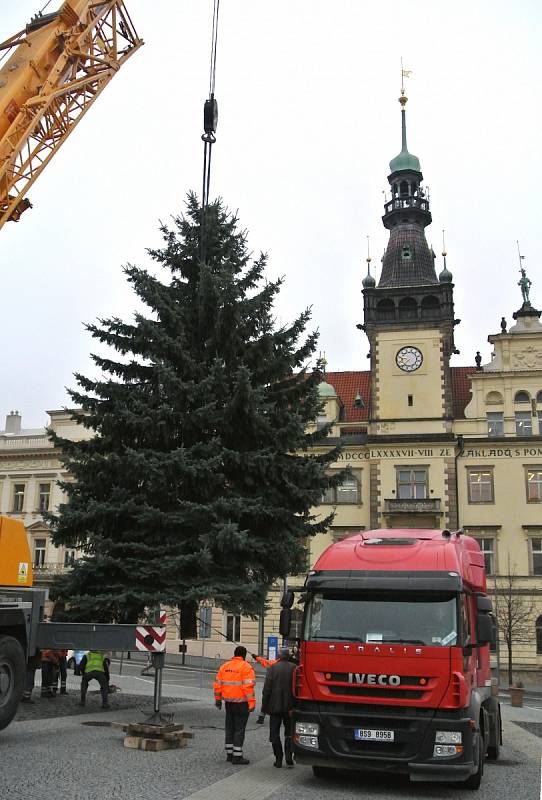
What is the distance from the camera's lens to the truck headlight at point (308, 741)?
10016 mm

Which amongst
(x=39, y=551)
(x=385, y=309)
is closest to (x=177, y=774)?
(x=385, y=309)

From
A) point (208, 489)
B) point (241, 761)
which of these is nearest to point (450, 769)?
point (241, 761)

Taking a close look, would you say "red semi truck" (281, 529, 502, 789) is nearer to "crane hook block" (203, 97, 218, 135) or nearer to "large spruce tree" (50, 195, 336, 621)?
"large spruce tree" (50, 195, 336, 621)

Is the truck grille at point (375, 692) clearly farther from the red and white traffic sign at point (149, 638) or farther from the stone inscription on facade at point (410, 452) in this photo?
the stone inscription on facade at point (410, 452)

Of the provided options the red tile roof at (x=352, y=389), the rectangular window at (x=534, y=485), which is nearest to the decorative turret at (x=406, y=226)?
the red tile roof at (x=352, y=389)

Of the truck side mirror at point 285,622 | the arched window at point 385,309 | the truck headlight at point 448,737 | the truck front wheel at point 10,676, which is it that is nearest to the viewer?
the truck headlight at point 448,737

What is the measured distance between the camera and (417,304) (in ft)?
160

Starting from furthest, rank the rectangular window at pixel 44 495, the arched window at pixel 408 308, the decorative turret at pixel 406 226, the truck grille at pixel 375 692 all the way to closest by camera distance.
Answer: the rectangular window at pixel 44 495 → the decorative turret at pixel 406 226 → the arched window at pixel 408 308 → the truck grille at pixel 375 692

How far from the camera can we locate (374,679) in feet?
32.6

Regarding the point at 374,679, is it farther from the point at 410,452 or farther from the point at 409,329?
the point at 409,329

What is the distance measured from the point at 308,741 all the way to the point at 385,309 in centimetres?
4069

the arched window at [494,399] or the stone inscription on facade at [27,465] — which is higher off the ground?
the arched window at [494,399]

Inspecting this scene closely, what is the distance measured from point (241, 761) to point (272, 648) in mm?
27593

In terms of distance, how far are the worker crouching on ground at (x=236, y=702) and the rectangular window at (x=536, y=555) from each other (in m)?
35.2
